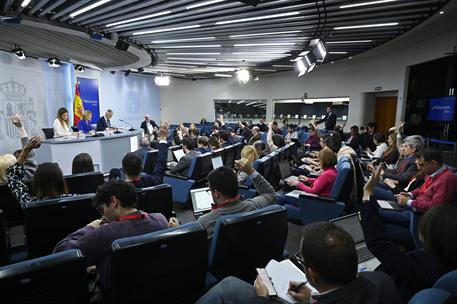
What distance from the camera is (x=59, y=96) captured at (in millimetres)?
10859

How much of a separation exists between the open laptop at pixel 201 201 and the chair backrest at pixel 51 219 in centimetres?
91

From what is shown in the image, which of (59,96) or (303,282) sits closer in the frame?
(303,282)

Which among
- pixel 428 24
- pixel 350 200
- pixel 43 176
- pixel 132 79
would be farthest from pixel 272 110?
pixel 43 176

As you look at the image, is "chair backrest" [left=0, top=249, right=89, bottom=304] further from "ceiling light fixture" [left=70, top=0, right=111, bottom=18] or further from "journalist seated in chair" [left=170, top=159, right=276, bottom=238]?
"ceiling light fixture" [left=70, top=0, right=111, bottom=18]

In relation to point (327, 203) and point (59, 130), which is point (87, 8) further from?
point (327, 203)

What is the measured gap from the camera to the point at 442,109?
7926 millimetres

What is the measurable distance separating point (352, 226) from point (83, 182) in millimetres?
2707

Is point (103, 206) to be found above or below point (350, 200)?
above

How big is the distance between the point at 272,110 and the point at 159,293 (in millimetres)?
14366

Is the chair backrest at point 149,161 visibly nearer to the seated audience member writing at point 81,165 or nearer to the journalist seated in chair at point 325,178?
the seated audience member writing at point 81,165

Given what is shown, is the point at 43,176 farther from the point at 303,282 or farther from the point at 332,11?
the point at 332,11

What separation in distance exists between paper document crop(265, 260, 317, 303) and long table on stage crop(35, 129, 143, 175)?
19.9 ft

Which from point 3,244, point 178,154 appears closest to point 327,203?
point 3,244

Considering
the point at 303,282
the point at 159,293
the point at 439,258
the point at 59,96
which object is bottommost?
the point at 159,293
